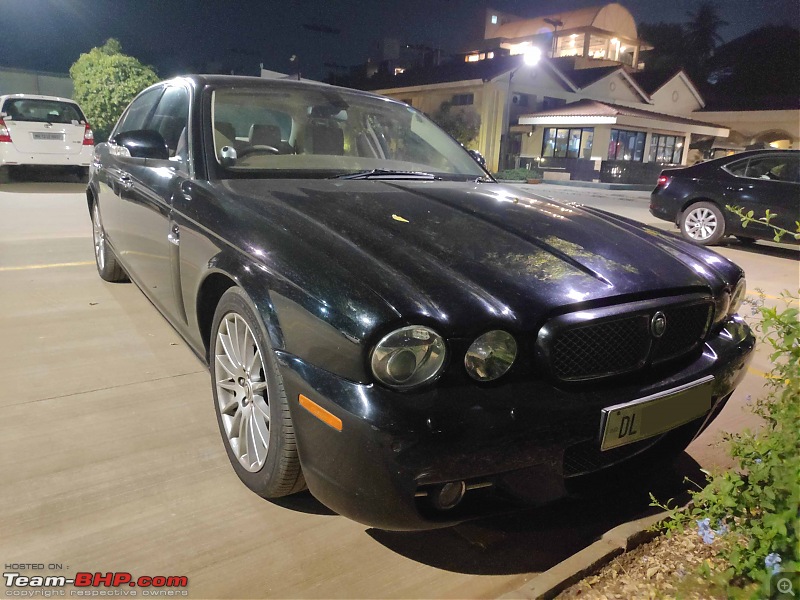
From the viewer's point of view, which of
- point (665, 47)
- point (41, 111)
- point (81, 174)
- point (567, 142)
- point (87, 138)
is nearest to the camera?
point (41, 111)

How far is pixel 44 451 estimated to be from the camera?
244 cm

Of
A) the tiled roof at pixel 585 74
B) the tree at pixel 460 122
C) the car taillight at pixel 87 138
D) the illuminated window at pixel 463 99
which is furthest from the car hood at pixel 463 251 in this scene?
the tiled roof at pixel 585 74

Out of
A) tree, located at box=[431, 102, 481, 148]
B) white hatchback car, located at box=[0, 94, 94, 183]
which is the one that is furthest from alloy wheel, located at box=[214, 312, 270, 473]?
tree, located at box=[431, 102, 481, 148]

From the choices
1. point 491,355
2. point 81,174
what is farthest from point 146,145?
point 81,174

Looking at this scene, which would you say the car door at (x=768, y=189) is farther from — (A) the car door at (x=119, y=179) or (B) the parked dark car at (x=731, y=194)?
(A) the car door at (x=119, y=179)

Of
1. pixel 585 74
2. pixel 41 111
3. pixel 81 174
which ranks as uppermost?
pixel 585 74

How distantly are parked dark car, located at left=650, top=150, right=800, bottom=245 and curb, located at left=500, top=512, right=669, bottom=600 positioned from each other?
21.6 ft

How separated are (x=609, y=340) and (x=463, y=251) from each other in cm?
55

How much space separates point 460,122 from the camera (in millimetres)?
28219

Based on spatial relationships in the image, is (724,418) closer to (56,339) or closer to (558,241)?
(558,241)

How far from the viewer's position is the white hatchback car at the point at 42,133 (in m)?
10.2

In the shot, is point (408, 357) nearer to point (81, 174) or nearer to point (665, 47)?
point (81, 174)

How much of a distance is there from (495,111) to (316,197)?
2759 cm

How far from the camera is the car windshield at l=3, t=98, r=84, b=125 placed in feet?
34.1
